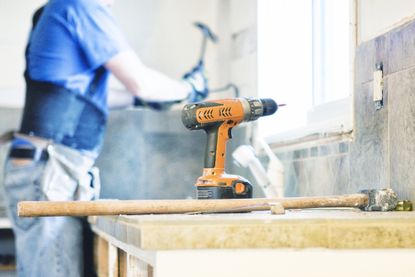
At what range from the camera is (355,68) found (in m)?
1.75

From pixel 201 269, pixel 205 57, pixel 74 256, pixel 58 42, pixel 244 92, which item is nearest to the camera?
pixel 201 269

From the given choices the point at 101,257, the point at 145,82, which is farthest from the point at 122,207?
the point at 145,82

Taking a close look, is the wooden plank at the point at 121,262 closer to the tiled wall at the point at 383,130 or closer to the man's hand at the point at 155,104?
the tiled wall at the point at 383,130

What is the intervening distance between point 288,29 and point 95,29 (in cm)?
80

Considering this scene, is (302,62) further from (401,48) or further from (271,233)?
(271,233)

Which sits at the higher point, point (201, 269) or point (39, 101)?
point (39, 101)

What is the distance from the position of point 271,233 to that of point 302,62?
5.57ft

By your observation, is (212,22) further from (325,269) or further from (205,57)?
(325,269)

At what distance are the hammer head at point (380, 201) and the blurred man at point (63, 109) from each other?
137 cm

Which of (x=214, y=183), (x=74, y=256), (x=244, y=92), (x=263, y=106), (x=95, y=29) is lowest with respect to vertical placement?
(x=74, y=256)

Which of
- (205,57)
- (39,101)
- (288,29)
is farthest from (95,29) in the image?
(288,29)

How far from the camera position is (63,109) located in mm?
2936

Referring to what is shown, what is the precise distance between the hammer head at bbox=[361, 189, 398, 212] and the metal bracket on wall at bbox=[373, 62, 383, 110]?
0.25 m

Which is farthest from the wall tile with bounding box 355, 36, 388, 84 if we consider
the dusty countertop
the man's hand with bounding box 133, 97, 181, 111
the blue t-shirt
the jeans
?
the man's hand with bounding box 133, 97, 181, 111
